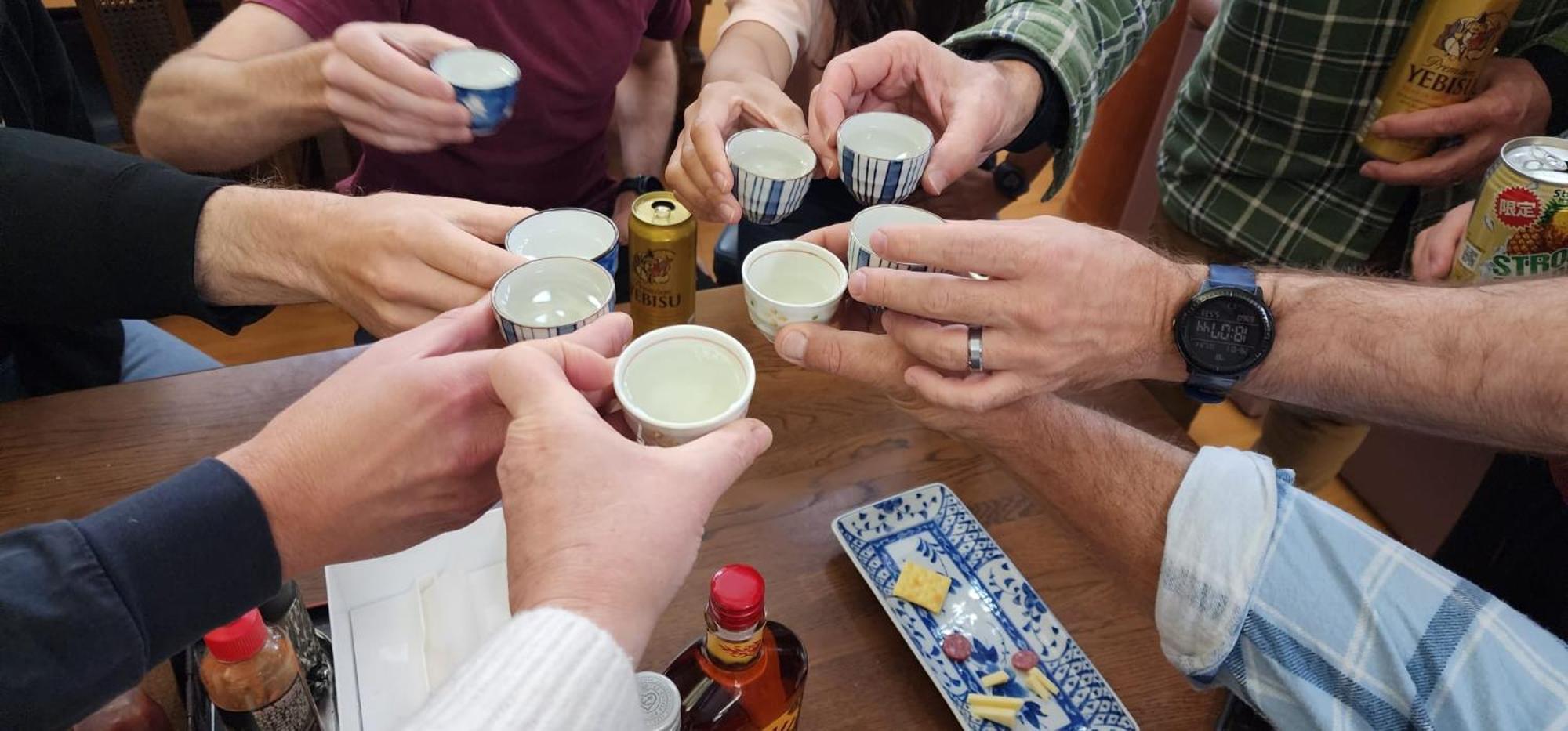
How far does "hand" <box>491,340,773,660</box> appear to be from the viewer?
678 mm

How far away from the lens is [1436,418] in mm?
1055

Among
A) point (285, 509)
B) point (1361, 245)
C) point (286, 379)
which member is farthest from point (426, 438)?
point (1361, 245)

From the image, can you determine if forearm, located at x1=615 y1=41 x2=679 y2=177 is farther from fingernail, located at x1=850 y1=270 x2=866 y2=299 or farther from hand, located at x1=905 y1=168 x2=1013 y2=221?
fingernail, located at x1=850 y1=270 x2=866 y2=299

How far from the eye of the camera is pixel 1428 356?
104cm

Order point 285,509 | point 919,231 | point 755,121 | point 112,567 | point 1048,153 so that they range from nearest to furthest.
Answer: point 112,567 < point 285,509 < point 919,231 < point 755,121 < point 1048,153

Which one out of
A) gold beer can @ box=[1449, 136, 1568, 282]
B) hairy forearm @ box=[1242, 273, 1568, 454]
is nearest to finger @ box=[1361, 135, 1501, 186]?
gold beer can @ box=[1449, 136, 1568, 282]

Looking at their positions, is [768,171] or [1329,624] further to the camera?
[768,171]

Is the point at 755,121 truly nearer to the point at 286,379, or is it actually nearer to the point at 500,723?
the point at 286,379

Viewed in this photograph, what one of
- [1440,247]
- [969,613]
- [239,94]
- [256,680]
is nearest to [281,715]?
[256,680]

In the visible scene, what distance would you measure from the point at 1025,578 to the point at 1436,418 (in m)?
0.51

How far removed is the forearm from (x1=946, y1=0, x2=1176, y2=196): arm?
800 millimetres

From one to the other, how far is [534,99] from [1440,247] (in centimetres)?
159

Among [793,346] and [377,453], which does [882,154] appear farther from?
[377,453]

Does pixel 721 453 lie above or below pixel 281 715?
above
